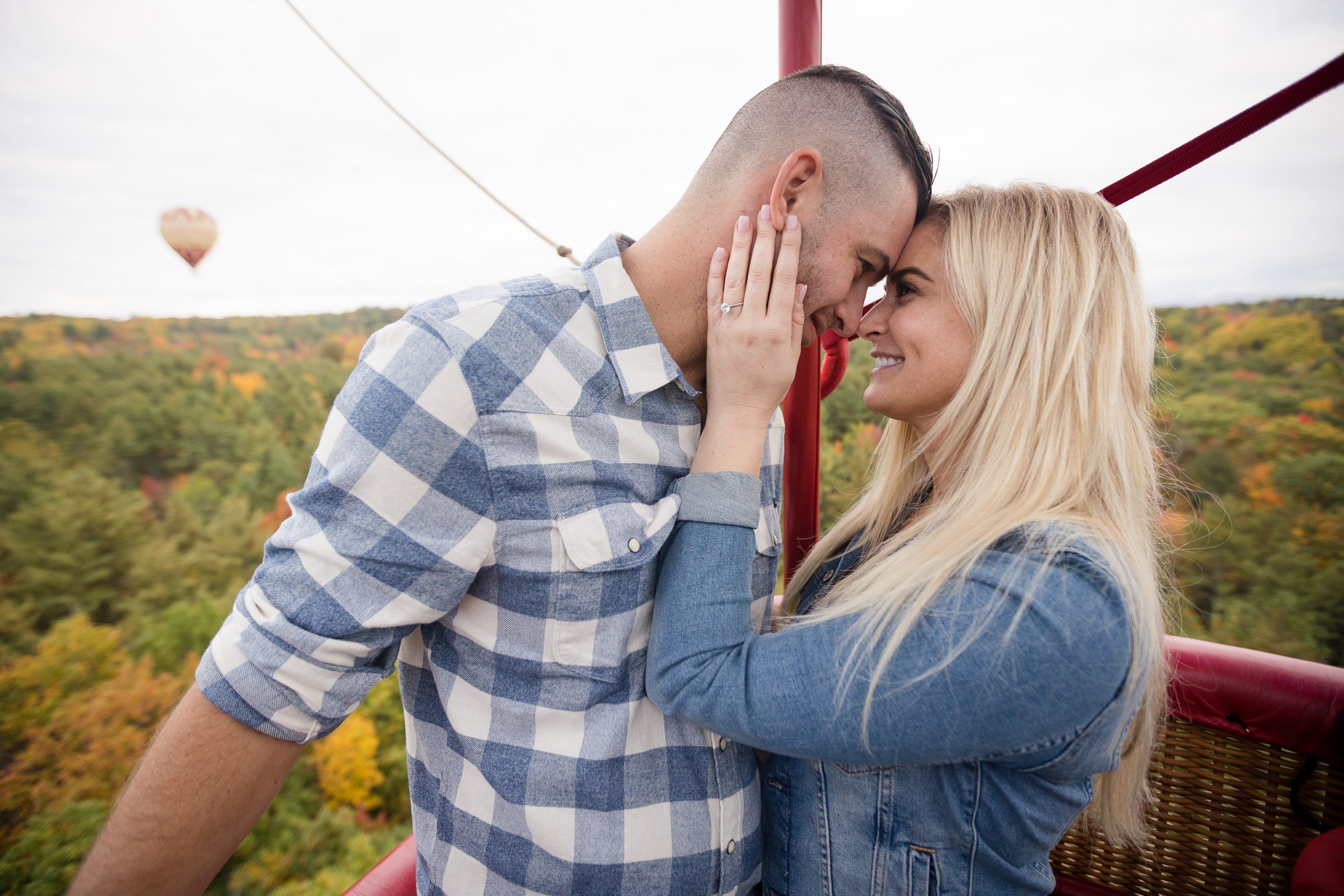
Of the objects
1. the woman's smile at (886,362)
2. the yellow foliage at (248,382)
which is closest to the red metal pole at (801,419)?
the woman's smile at (886,362)

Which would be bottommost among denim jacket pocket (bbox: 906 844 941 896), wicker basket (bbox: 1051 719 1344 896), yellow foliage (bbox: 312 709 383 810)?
yellow foliage (bbox: 312 709 383 810)

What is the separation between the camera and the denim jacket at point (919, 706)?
0.76m

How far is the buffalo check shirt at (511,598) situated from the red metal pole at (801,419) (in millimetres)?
569

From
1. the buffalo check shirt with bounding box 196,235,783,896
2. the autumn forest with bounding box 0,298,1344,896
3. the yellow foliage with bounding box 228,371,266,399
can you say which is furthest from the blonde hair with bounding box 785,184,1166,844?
the yellow foliage with bounding box 228,371,266,399

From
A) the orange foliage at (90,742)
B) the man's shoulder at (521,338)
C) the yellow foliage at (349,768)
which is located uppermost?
the man's shoulder at (521,338)

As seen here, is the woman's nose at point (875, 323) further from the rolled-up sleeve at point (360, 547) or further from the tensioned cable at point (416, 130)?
the rolled-up sleeve at point (360, 547)

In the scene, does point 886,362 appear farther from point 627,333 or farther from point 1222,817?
point 1222,817

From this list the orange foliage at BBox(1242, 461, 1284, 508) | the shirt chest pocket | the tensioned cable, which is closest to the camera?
the shirt chest pocket

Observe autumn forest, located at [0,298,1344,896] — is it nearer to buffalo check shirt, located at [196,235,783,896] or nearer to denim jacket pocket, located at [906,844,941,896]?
denim jacket pocket, located at [906,844,941,896]

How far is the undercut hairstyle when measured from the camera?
1.06m

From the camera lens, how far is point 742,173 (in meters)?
1.07

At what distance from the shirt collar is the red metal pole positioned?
0.53 meters

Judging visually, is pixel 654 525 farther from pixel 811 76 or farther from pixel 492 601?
pixel 811 76

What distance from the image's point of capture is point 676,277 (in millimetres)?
1066
